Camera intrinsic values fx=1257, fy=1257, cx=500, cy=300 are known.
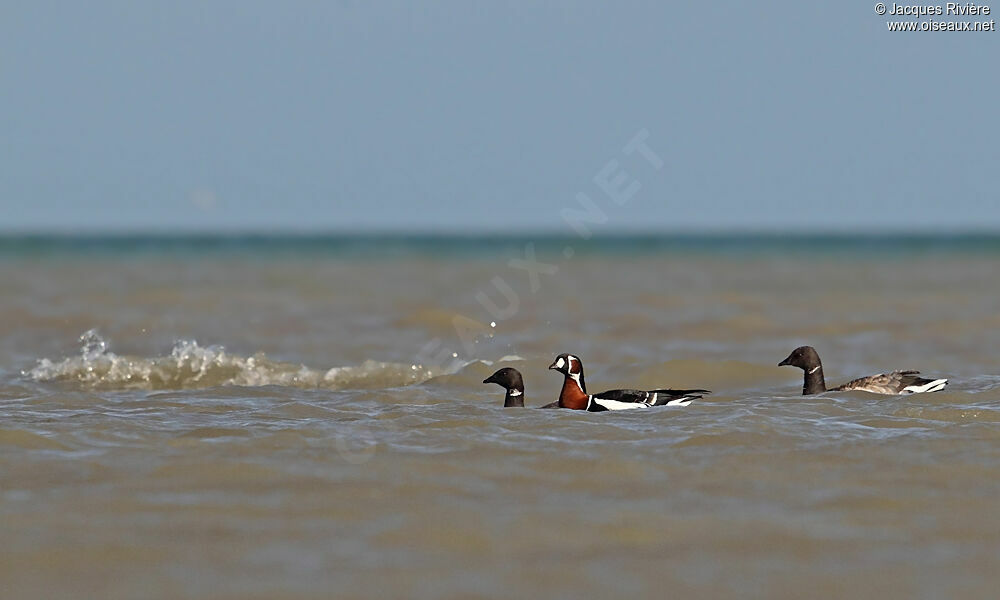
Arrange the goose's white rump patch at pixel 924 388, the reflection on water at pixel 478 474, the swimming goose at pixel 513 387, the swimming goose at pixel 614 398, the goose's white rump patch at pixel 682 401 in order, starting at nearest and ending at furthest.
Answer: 1. the reflection on water at pixel 478 474
2. the swimming goose at pixel 614 398
3. the goose's white rump patch at pixel 682 401
4. the goose's white rump patch at pixel 924 388
5. the swimming goose at pixel 513 387

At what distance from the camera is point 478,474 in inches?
305

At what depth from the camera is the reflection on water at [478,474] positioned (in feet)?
19.2

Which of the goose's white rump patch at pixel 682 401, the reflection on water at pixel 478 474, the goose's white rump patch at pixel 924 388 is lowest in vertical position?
the reflection on water at pixel 478 474

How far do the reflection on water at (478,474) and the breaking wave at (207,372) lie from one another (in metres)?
0.05

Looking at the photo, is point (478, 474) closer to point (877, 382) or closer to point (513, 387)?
point (513, 387)

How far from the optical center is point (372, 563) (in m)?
5.96

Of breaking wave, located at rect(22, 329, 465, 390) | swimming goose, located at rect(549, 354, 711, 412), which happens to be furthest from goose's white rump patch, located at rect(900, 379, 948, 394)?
breaking wave, located at rect(22, 329, 465, 390)

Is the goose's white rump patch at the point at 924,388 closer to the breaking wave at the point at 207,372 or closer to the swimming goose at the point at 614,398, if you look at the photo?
the swimming goose at the point at 614,398

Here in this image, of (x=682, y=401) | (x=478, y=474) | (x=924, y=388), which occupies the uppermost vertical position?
(x=924, y=388)

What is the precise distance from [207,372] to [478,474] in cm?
681

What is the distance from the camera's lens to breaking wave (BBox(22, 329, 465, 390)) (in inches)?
519

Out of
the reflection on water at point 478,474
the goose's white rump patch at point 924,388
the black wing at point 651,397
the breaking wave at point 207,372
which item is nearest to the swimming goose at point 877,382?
the goose's white rump patch at point 924,388

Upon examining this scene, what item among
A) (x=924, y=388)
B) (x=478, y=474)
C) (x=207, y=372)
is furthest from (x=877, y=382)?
(x=207, y=372)

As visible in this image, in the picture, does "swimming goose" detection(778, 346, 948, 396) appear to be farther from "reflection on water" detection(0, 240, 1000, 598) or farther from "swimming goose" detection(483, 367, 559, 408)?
"swimming goose" detection(483, 367, 559, 408)
